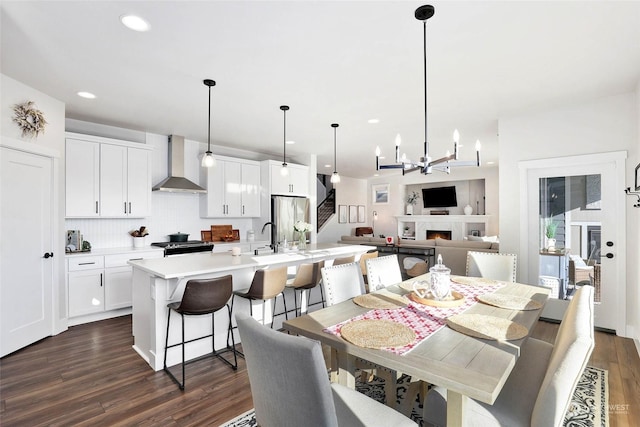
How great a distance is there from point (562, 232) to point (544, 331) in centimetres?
122

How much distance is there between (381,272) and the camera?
2891mm

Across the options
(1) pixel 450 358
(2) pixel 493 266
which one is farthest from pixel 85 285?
(2) pixel 493 266

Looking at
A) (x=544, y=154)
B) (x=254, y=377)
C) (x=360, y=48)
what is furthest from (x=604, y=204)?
(x=254, y=377)

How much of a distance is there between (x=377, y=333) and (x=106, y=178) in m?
4.34

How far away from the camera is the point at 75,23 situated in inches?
85.3

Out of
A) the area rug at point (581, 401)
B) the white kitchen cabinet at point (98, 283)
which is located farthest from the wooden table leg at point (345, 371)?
the white kitchen cabinet at point (98, 283)

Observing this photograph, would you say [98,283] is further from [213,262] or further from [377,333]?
[377,333]

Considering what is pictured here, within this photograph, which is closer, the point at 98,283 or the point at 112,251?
the point at 98,283

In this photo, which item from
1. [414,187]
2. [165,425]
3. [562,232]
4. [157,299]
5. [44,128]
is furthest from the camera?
[414,187]

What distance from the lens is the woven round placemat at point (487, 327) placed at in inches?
62.6

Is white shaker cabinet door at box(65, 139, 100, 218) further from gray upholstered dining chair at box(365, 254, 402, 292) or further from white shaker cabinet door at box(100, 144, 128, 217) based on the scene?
gray upholstered dining chair at box(365, 254, 402, 292)

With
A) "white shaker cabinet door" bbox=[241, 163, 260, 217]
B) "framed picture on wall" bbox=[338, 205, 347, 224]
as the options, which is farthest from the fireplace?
"white shaker cabinet door" bbox=[241, 163, 260, 217]

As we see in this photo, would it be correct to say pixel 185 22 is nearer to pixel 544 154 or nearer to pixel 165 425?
pixel 165 425

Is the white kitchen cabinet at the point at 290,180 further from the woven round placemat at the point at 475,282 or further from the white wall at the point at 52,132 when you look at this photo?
the woven round placemat at the point at 475,282
